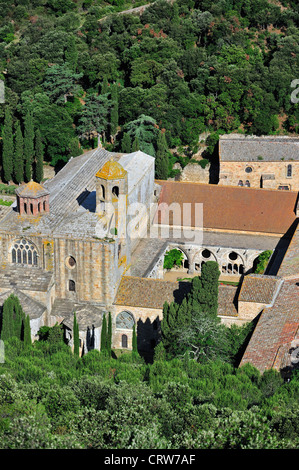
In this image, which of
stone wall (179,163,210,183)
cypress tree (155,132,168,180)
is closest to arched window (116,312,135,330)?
cypress tree (155,132,168,180)

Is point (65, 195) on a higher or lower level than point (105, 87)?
lower

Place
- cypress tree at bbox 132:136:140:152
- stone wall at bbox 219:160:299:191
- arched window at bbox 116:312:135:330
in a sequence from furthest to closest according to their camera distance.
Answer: stone wall at bbox 219:160:299:191 → cypress tree at bbox 132:136:140:152 → arched window at bbox 116:312:135:330

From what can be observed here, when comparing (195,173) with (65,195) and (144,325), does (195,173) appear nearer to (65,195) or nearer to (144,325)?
(65,195)

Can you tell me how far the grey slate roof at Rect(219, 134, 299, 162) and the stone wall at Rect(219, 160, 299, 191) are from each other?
0.48 m

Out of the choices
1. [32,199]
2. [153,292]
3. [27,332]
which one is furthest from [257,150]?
[27,332]

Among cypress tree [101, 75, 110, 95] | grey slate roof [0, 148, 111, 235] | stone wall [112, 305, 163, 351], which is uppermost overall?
cypress tree [101, 75, 110, 95]

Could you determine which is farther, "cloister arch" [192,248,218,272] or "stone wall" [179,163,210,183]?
"stone wall" [179,163,210,183]

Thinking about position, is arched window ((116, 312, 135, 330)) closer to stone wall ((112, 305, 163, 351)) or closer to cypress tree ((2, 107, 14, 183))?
stone wall ((112, 305, 163, 351))

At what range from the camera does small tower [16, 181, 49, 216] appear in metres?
63.8

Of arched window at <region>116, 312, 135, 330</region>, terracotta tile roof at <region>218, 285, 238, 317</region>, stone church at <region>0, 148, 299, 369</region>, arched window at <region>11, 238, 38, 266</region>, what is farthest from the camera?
arched window at <region>116, 312, 135, 330</region>

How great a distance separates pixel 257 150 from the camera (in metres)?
87.2

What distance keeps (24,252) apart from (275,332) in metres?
20.8
